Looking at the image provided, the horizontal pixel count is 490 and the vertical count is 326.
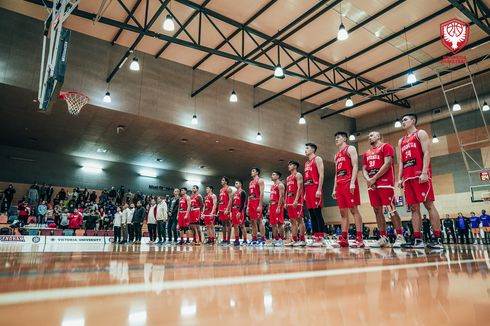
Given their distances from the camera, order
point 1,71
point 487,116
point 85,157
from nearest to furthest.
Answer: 1. point 1,71
2. point 487,116
3. point 85,157

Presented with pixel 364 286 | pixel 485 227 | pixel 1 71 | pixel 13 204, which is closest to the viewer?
pixel 364 286

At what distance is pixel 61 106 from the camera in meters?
11.0

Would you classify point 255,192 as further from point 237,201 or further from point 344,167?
point 344,167

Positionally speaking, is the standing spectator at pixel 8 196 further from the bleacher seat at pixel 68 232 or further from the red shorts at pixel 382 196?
the red shorts at pixel 382 196

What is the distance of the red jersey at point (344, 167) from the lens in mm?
5078

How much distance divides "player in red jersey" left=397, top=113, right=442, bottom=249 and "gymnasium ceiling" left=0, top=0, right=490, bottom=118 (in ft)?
21.1

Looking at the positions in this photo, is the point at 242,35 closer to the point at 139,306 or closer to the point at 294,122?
the point at 294,122

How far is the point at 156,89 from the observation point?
12547mm

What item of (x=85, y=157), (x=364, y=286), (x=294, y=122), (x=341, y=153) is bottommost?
(x=364, y=286)

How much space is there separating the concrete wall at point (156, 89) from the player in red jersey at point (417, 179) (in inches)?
384

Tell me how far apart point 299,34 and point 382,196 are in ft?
27.9

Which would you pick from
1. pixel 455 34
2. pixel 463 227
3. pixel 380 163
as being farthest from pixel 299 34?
pixel 463 227

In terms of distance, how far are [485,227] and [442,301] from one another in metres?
15.2

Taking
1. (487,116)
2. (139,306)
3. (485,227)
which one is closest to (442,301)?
(139,306)
